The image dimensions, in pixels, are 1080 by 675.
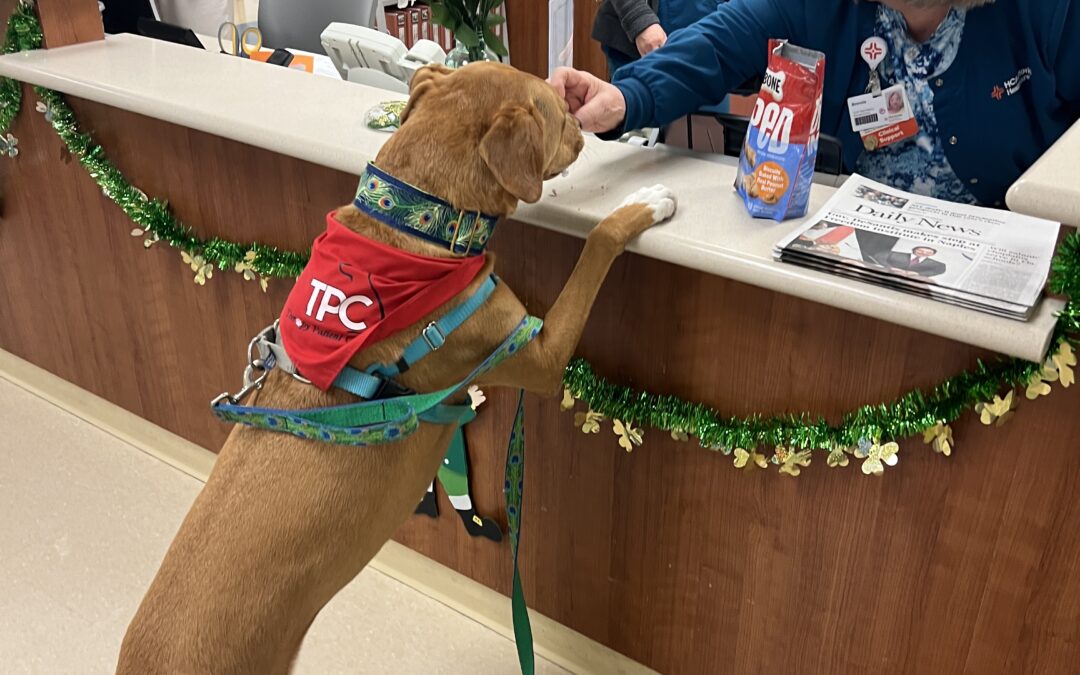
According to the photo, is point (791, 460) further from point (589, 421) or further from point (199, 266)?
point (199, 266)

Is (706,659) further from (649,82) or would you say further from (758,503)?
(649,82)

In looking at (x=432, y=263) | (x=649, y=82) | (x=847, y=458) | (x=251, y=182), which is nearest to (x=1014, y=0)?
(x=649, y=82)

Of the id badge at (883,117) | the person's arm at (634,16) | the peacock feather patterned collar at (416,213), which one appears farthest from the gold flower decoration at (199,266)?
the person's arm at (634,16)

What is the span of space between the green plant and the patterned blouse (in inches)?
32.3

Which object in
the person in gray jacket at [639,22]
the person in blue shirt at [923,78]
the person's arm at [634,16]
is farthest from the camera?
the person's arm at [634,16]

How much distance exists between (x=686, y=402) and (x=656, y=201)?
1.06 feet

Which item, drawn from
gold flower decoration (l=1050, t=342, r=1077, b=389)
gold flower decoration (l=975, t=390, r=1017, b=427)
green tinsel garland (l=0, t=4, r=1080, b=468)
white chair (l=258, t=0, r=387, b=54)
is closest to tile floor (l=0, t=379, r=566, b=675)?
green tinsel garland (l=0, t=4, r=1080, b=468)

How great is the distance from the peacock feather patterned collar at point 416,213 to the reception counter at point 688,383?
13 centimetres

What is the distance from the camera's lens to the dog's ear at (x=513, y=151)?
122cm

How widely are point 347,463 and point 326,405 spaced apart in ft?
0.28

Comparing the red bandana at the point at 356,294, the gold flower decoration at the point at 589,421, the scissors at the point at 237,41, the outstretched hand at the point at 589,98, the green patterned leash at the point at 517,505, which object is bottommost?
the green patterned leash at the point at 517,505

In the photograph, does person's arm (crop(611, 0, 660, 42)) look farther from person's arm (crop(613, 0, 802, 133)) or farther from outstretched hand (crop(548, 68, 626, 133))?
outstretched hand (crop(548, 68, 626, 133))

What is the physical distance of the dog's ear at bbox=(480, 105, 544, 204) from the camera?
1217 millimetres

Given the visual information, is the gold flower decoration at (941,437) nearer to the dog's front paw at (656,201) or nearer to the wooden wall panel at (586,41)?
the dog's front paw at (656,201)
